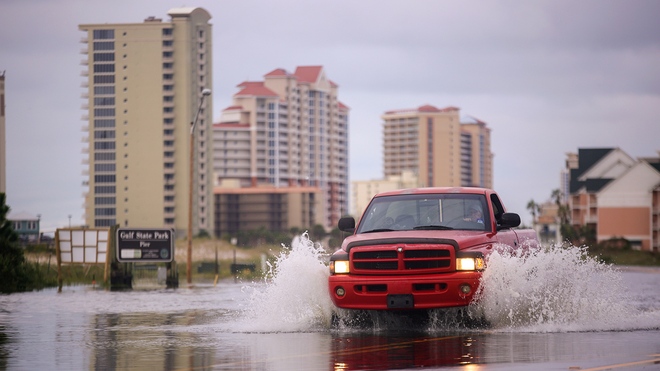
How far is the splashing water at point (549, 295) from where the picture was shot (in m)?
16.7

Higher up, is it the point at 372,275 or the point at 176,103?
the point at 176,103

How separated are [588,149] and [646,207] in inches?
501

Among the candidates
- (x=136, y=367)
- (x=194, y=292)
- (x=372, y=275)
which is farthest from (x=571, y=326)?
(x=194, y=292)

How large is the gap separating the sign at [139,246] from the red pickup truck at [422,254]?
2103 centimetres

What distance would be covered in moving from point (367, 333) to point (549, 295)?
2.57 m

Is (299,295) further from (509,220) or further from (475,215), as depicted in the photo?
(509,220)

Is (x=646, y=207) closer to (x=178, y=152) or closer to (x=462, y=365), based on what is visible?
(x=178, y=152)

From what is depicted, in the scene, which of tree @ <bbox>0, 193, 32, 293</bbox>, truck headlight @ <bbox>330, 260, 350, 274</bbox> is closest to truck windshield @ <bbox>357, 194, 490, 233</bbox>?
truck headlight @ <bbox>330, 260, 350, 274</bbox>

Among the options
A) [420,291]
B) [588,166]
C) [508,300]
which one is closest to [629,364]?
[420,291]

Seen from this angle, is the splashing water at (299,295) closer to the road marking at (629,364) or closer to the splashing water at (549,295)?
the splashing water at (549,295)

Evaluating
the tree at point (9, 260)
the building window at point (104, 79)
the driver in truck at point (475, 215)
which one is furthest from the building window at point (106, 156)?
the driver in truck at point (475, 215)

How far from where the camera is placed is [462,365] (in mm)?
12586

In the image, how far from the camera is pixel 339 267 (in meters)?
17.1

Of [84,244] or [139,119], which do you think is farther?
[139,119]
